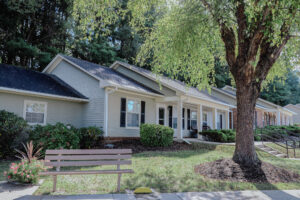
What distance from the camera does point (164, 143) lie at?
12.7m

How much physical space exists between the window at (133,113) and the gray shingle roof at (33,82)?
2.71 metres

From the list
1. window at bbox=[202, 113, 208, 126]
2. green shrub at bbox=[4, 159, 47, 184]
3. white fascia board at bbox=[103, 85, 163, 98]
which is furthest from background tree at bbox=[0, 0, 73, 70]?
green shrub at bbox=[4, 159, 47, 184]

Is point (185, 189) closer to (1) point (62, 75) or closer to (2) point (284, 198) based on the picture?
(2) point (284, 198)

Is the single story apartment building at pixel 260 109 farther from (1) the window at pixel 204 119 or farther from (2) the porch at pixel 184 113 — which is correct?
(1) the window at pixel 204 119

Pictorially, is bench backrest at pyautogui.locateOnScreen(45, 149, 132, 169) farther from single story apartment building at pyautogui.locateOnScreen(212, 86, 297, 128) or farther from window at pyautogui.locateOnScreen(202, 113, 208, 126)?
single story apartment building at pyautogui.locateOnScreen(212, 86, 297, 128)

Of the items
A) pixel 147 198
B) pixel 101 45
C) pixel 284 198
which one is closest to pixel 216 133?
pixel 284 198

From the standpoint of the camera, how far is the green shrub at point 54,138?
9.01 m

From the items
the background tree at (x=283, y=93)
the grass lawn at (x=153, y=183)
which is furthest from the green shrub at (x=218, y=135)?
the background tree at (x=283, y=93)

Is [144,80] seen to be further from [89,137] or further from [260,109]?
[260,109]

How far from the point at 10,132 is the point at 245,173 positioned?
8.64 m

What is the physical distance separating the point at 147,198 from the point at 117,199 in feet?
1.95

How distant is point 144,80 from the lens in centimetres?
1630

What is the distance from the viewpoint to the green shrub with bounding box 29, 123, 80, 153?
9.01 m

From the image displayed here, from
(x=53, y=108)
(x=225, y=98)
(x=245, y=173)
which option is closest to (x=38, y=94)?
(x=53, y=108)
